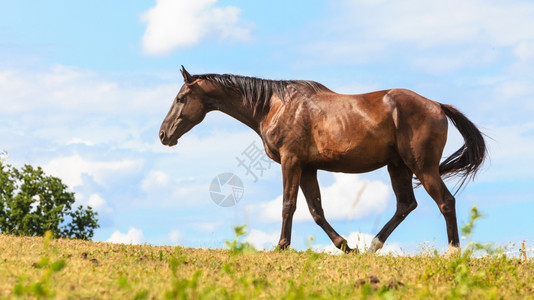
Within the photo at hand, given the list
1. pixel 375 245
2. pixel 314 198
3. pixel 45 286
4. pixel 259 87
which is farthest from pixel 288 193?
pixel 45 286

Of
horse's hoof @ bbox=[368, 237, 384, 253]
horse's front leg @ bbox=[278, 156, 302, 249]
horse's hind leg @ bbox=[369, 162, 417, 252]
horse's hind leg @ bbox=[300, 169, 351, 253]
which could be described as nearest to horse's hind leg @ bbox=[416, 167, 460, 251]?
horse's hind leg @ bbox=[369, 162, 417, 252]

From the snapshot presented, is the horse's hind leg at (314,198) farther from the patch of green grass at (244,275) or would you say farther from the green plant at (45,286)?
the green plant at (45,286)

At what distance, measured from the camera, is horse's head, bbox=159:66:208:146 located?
10.5m

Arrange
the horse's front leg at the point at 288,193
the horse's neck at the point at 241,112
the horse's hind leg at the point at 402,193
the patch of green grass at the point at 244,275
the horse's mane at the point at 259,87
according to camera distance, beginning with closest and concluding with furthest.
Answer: the patch of green grass at the point at 244,275, the horse's front leg at the point at 288,193, the horse's hind leg at the point at 402,193, the horse's mane at the point at 259,87, the horse's neck at the point at 241,112

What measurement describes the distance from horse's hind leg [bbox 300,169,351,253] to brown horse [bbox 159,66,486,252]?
0.02m

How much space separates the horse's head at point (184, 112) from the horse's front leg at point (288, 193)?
6.57ft

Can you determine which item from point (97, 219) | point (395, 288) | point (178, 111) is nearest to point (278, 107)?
point (178, 111)

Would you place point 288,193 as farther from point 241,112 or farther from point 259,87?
point 259,87

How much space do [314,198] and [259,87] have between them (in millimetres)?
2138

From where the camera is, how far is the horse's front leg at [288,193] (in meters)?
9.49

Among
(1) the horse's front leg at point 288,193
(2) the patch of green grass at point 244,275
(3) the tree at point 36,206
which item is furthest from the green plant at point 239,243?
(3) the tree at point 36,206

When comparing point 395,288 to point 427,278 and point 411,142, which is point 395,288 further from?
point 411,142

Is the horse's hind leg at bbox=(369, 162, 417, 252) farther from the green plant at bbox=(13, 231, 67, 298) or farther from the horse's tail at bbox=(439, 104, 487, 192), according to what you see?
the green plant at bbox=(13, 231, 67, 298)

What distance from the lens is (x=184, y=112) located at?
10.6 meters
